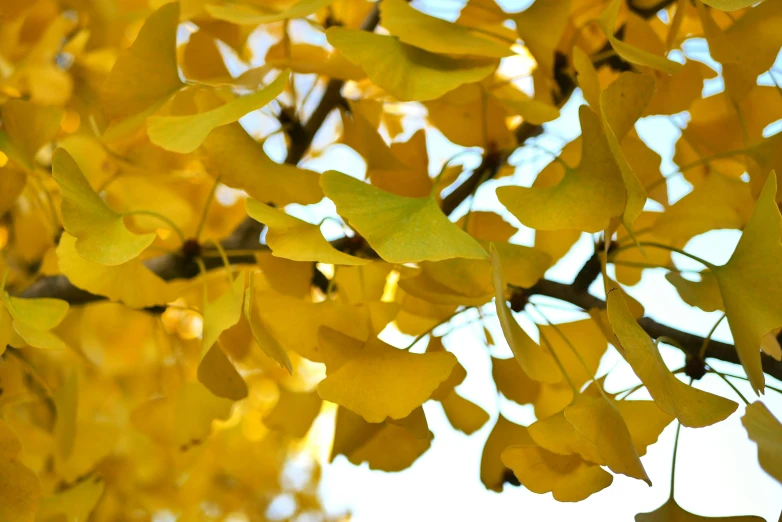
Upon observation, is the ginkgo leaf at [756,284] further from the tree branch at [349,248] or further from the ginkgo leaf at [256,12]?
the ginkgo leaf at [256,12]

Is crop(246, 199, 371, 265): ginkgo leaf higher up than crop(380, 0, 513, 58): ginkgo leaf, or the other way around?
crop(380, 0, 513, 58): ginkgo leaf

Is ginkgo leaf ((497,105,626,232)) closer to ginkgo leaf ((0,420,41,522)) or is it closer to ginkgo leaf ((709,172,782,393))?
ginkgo leaf ((709,172,782,393))

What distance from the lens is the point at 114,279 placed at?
0.25 m

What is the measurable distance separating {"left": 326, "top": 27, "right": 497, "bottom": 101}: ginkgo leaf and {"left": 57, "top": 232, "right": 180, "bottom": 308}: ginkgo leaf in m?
0.11

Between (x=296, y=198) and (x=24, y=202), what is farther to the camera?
(x=24, y=202)

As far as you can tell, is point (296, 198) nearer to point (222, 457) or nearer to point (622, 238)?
point (622, 238)

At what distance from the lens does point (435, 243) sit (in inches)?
7.6

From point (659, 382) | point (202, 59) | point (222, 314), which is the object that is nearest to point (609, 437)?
point (659, 382)

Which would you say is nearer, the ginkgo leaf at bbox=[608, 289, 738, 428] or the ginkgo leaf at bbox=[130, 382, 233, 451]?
the ginkgo leaf at bbox=[608, 289, 738, 428]

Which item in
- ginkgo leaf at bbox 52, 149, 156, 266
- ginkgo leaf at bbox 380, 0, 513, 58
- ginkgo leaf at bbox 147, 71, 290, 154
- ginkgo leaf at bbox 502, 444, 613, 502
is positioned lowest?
ginkgo leaf at bbox 502, 444, 613, 502

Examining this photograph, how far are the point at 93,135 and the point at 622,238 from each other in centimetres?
28

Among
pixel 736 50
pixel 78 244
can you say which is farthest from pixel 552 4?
pixel 78 244

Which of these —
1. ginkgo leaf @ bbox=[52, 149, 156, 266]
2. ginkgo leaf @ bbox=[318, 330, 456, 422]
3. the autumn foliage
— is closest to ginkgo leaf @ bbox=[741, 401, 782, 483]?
the autumn foliage

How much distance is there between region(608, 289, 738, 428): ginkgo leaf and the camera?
187 millimetres
